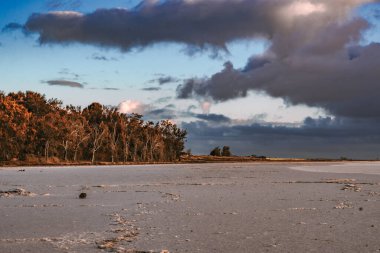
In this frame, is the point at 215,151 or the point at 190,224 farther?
the point at 215,151

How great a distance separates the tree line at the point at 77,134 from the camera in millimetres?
72625

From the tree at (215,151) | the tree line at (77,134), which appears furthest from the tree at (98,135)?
the tree at (215,151)

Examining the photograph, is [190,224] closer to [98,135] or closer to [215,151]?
[98,135]

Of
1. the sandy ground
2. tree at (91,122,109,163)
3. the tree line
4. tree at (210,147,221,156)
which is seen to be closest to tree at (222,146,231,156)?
tree at (210,147,221,156)

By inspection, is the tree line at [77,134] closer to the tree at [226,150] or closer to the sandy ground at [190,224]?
the tree at [226,150]

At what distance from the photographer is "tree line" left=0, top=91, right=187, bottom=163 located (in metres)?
72.6

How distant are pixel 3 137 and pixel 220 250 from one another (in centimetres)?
6878

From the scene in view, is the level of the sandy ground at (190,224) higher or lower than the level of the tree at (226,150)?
lower

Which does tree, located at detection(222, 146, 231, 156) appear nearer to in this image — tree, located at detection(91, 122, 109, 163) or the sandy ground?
tree, located at detection(91, 122, 109, 163)

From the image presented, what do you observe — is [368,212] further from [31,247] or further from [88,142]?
[88,142]

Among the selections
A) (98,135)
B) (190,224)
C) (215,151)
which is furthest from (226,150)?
(190,224)

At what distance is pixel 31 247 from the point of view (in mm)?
8195

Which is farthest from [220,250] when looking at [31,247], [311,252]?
[31,247]

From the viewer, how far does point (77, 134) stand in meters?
79.8
